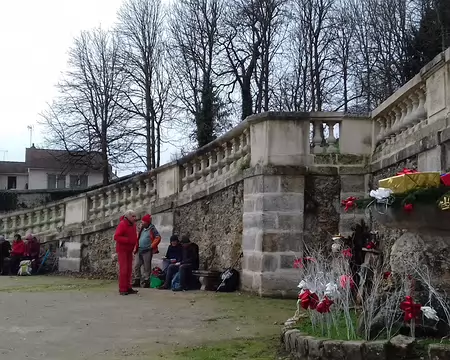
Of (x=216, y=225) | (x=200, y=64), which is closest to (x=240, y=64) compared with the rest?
(x=200, y=64)

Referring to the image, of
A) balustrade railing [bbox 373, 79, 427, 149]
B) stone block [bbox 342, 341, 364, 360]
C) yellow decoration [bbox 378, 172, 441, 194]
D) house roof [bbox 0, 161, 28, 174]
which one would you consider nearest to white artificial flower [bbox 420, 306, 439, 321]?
stone block [bbox 342, 341, 364, 360]

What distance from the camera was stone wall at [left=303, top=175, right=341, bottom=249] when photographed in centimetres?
923

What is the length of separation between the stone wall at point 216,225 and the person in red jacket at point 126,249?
1.45 meters

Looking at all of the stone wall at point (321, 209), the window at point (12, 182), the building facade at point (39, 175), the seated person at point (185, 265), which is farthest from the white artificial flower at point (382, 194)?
the window at point (12, 182)

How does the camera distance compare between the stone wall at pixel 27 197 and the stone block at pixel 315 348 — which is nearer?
the stone block at pixel 315 348

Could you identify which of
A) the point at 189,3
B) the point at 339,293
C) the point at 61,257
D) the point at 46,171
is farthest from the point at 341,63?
the point at 46,171

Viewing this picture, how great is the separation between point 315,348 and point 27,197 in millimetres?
34885

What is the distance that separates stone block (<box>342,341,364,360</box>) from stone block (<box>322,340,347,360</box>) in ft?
0.10

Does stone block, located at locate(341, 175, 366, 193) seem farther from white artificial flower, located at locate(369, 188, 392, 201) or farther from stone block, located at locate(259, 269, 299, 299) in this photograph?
white artificial flower, located at locate(369, 188, 392, 201)

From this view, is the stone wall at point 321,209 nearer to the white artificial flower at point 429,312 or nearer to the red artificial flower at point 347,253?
the red artificial flower at point 347,253

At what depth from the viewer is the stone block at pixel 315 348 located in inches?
172

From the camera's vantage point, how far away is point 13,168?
53.6 metres

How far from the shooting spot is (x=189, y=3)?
28.5 m

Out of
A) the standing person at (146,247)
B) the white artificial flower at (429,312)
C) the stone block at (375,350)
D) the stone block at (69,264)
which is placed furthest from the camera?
the stone block at (69,264)
